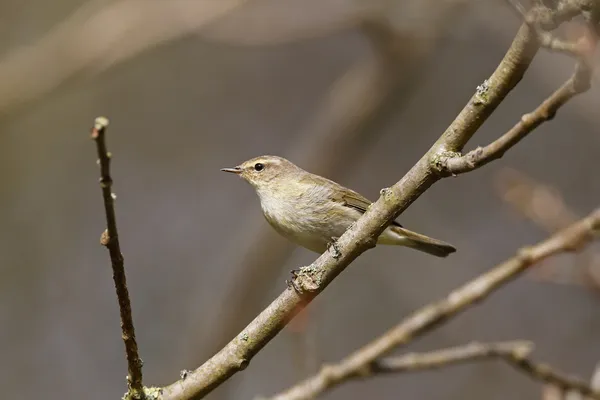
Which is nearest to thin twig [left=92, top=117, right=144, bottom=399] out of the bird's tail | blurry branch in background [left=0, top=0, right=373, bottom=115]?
the bird's tail

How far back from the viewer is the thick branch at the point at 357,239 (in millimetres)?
1418

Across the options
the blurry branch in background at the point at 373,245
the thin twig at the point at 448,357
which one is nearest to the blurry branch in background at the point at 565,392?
the blurry branch in background at the point at 373,245

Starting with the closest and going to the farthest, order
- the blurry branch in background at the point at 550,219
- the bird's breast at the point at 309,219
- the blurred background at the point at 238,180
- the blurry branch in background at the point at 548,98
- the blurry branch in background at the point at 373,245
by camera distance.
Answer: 1. the blurry branch in background at the point at 548,98
2. the blurry branch in background at the point at 373,245
3. the blurry branch in background at the point at 550,219
4. the bird's breast at the point at 309,219
5. the blurred background at the point at 238,180

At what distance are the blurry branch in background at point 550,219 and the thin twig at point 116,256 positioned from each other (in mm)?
1331

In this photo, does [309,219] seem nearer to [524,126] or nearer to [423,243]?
[423,243]

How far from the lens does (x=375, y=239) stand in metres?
1.66

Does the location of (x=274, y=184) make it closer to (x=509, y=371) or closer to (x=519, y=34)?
(x=519, y=34)

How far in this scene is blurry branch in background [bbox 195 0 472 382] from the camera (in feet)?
14.7

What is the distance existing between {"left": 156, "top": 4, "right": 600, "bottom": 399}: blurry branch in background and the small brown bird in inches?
34.7

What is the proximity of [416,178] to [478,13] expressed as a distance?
3274mm

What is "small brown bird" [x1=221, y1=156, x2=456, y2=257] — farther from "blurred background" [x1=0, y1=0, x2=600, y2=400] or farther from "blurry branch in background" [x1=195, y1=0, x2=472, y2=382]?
"blurry branch in background" [x1=195, y1=0, x2=472, y2=382]

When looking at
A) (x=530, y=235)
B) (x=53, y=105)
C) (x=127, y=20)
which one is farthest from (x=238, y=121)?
(x=530, y=235)

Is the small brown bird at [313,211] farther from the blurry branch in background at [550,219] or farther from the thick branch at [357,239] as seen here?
the thick branch at [357,239]

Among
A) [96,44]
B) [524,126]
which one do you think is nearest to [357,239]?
[524,126]
